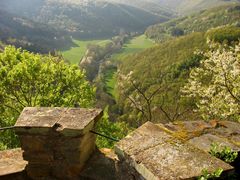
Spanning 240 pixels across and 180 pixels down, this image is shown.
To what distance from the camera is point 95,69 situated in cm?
18225

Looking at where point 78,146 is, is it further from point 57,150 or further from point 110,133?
point 110,133

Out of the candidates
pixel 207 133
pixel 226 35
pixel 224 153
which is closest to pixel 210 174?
pixel 224 153

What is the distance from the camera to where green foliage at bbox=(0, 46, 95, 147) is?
22.9 meters

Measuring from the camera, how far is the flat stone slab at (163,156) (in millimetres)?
4609

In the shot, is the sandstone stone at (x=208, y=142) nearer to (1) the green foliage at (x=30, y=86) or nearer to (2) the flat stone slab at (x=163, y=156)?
(2) the flat stone slab at (x=163, y=156)

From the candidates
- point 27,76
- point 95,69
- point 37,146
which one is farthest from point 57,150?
point 95,69

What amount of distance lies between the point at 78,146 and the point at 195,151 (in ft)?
7.67

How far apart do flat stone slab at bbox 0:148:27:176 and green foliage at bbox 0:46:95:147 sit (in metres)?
15.3

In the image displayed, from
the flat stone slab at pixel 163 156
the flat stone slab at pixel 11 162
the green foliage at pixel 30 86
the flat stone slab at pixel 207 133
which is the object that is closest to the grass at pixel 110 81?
the green foliage at pixel 30 86

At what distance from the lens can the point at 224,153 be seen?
17.3ft

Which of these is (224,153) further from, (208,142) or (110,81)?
(110,81)

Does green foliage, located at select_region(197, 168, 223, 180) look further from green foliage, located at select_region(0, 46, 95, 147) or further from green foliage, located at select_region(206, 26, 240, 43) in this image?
green foliage, located at select_region(206, 26, 240, 43)

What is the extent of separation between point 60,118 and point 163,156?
101 inches

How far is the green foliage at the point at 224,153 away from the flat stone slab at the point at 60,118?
240 centimetres
